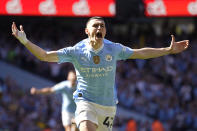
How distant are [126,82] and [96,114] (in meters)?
11.4

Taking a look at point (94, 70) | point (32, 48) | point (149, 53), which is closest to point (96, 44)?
point (94, 70)

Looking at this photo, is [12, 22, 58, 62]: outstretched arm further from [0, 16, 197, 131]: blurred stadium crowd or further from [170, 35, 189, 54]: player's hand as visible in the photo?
[0, 16, 197, 131]: blurred stadium crowd

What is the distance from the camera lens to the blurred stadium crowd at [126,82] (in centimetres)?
1647

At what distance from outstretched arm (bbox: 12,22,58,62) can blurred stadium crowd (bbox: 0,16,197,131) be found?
9.06 metres

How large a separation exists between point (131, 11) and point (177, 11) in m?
1.22

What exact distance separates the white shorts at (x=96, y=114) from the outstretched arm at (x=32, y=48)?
0.71m

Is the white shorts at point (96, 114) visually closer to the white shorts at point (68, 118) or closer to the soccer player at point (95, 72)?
the soccer player at point (95, 72)

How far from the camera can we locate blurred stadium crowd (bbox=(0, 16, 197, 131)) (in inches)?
648

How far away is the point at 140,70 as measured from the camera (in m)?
19.1

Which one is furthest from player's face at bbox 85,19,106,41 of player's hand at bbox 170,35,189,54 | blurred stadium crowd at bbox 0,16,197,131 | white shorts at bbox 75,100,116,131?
blurred stadium crowd at bbox 0,16,197,131

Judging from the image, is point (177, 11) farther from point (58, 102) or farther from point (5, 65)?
point (5, 65)

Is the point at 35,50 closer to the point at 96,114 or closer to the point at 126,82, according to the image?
the point at 96,114

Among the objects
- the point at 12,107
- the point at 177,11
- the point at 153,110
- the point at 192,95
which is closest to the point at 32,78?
the point at 12,107

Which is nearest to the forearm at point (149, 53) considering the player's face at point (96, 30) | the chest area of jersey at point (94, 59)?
the chest area of jersey at point (94, 59)
